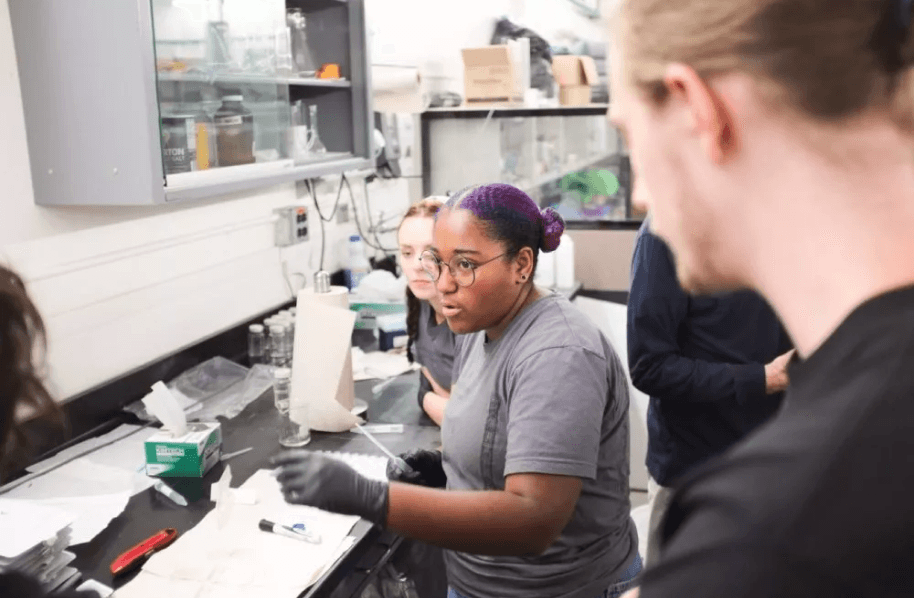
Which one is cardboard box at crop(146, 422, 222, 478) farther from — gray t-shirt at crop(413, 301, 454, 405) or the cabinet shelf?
the cabinet shelf

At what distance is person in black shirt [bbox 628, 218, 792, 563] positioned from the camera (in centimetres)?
184

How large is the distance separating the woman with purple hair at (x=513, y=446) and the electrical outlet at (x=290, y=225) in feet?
4.86

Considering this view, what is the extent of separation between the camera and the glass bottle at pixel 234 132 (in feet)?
7.42

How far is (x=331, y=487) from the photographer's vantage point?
122 cm

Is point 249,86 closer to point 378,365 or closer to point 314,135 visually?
point 314,135

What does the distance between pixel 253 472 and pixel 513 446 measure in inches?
32.0

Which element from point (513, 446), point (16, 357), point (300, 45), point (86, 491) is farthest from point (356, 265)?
point (16, 357)

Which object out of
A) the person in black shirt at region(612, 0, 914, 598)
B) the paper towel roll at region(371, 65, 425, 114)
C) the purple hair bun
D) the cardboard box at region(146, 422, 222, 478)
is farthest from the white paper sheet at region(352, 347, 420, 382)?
the person in black shirt at region(612, 0, 914, 598)

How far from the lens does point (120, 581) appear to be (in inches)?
Result: 54.5

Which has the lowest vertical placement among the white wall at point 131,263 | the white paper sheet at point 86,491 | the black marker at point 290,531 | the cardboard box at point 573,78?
the white paper sheet at point 86,491

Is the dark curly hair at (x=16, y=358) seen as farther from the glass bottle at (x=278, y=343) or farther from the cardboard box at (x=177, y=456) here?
the glass bottle at (x=278, y=343)

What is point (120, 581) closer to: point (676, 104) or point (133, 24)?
point (133, 24)

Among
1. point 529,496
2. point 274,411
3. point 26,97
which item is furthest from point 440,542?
point 26,97

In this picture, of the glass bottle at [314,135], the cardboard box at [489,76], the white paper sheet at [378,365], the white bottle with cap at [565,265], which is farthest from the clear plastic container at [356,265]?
the cardboard box at [489,76]
